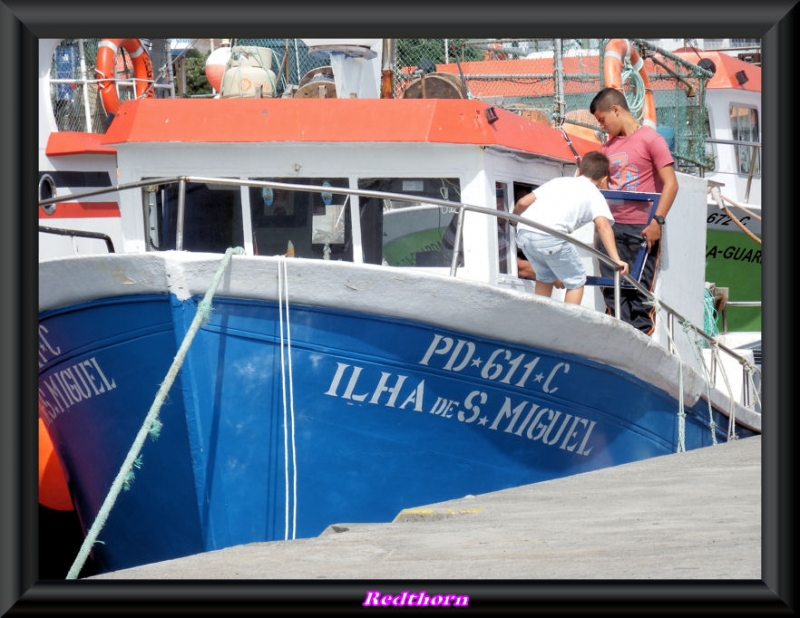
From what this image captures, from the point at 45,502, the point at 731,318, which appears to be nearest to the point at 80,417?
the point at 45,502

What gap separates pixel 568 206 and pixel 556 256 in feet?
0.94

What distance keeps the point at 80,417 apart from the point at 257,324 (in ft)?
4.20

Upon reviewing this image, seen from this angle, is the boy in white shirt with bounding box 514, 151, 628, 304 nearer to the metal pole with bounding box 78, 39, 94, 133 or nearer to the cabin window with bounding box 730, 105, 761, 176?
the metal pole with bounding box 78, 39, 94, 133

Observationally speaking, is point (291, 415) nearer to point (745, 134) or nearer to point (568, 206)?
point (568, 206)

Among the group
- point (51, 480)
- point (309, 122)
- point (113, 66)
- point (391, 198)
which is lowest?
point (51, 480)

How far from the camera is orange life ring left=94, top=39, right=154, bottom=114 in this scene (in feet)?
45.5

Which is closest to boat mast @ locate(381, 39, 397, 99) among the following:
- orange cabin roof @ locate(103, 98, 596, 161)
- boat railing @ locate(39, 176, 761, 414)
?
orange cabin roof @ locate(103, 98, 596, 161)

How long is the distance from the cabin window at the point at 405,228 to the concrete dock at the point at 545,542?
2591mm

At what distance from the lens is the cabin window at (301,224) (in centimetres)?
665

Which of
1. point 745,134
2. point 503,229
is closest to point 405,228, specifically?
point 503,229

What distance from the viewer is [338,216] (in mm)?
6668

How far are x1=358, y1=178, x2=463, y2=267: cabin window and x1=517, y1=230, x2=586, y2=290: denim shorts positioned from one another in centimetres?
49
